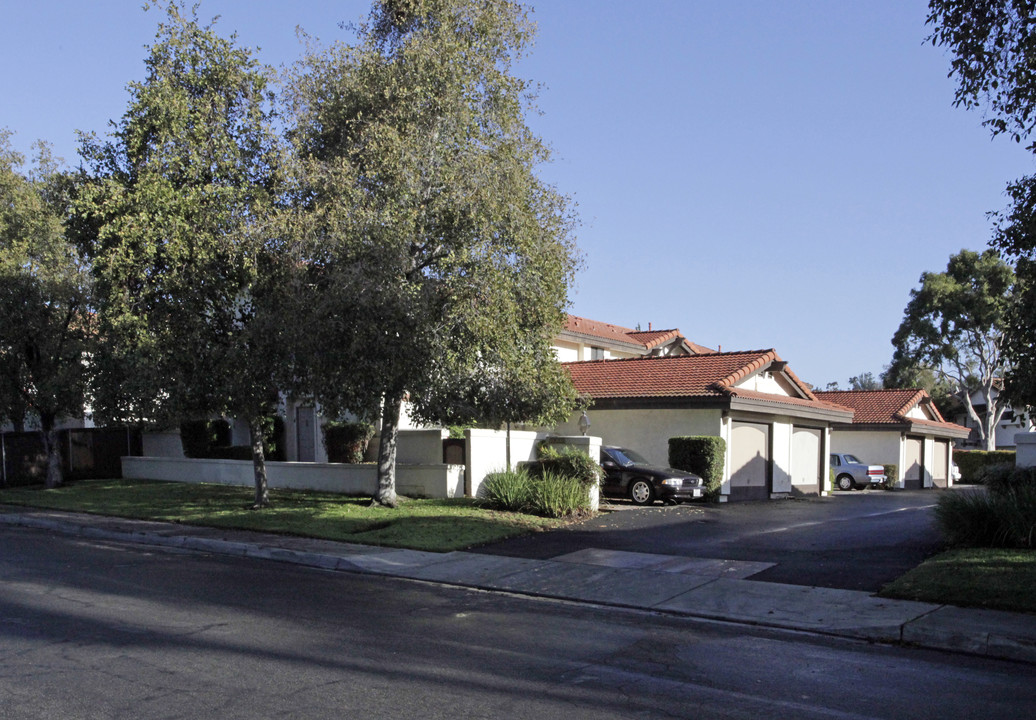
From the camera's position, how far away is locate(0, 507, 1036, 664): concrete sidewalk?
878 centimetres

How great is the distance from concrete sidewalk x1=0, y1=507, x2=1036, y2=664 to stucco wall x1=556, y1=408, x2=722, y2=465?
9.81 m

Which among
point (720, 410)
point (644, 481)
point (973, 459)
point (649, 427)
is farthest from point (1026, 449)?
point (973, 459)

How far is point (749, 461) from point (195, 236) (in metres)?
15.7

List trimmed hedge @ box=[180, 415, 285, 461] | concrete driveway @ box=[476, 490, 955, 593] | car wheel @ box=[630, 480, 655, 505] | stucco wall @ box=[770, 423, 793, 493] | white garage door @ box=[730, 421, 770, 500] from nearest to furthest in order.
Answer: concrete driveway @ box=[476, 490, 955, 593]
car wheel @ box=[630, 480, 655, 505]
white garage door @ box=[730, 421, 770, 500]
stucco wall @ box=[770, 423, 793, 493]
trimmed hedge @ box=[180, 415, 285, 461]

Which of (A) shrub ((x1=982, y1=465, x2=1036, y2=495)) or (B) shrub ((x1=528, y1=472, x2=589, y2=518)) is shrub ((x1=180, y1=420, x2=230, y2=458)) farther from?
(A) shrub ((x1=982, y1=465, x2=1036, y2=495))

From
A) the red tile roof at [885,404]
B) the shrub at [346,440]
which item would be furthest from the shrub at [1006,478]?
the red tile roof at [885,404]

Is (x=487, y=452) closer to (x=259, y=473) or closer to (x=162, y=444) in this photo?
(x=259, y=473)

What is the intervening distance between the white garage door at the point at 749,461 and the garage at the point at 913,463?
1354cm

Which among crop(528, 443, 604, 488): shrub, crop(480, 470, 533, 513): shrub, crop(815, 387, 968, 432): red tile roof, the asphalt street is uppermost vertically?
crop(815, 387, 968, 432): red tile roof

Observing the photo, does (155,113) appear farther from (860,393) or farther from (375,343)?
(860,393)

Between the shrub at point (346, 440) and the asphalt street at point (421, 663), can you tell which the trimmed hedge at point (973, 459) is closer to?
the shrub at point (346, 440)

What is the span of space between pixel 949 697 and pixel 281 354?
12.3m

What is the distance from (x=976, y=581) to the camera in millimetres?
10406

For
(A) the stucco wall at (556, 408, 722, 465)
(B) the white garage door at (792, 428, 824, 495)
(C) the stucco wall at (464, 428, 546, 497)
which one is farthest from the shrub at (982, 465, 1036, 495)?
(B) the white garage door at (792, 428, 824, 495)
